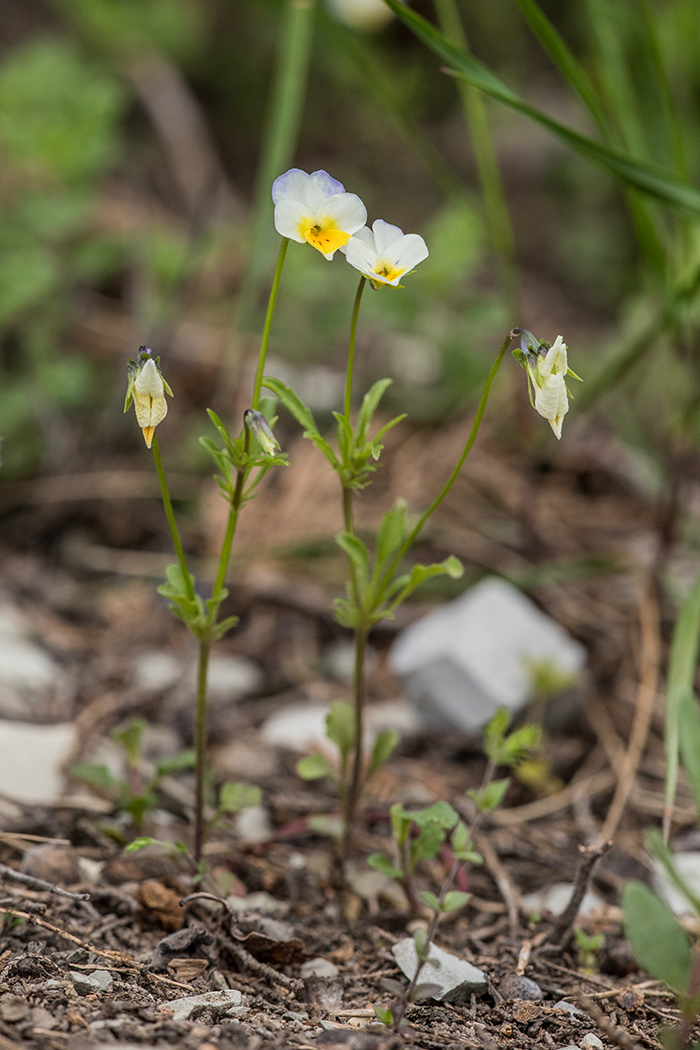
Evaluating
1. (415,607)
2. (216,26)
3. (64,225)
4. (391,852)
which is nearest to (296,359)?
(64,225)

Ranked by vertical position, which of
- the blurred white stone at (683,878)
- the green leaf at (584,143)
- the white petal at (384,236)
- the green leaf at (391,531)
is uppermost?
the green leaf at (584,143)

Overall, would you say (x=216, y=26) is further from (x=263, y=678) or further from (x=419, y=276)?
Answer: (x=263, y=678)

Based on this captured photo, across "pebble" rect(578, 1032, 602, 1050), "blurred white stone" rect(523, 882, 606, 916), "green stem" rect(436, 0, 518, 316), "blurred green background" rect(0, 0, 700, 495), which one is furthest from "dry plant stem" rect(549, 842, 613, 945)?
"green stem" rect(436, 0, 518, 316)

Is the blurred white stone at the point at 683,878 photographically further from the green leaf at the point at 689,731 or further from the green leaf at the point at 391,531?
the green leaf at the point at 391,531

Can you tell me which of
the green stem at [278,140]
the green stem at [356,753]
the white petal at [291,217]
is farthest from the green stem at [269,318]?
the green stem at [278,140]

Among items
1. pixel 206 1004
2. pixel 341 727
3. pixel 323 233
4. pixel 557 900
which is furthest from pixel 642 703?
pixel 323 233
